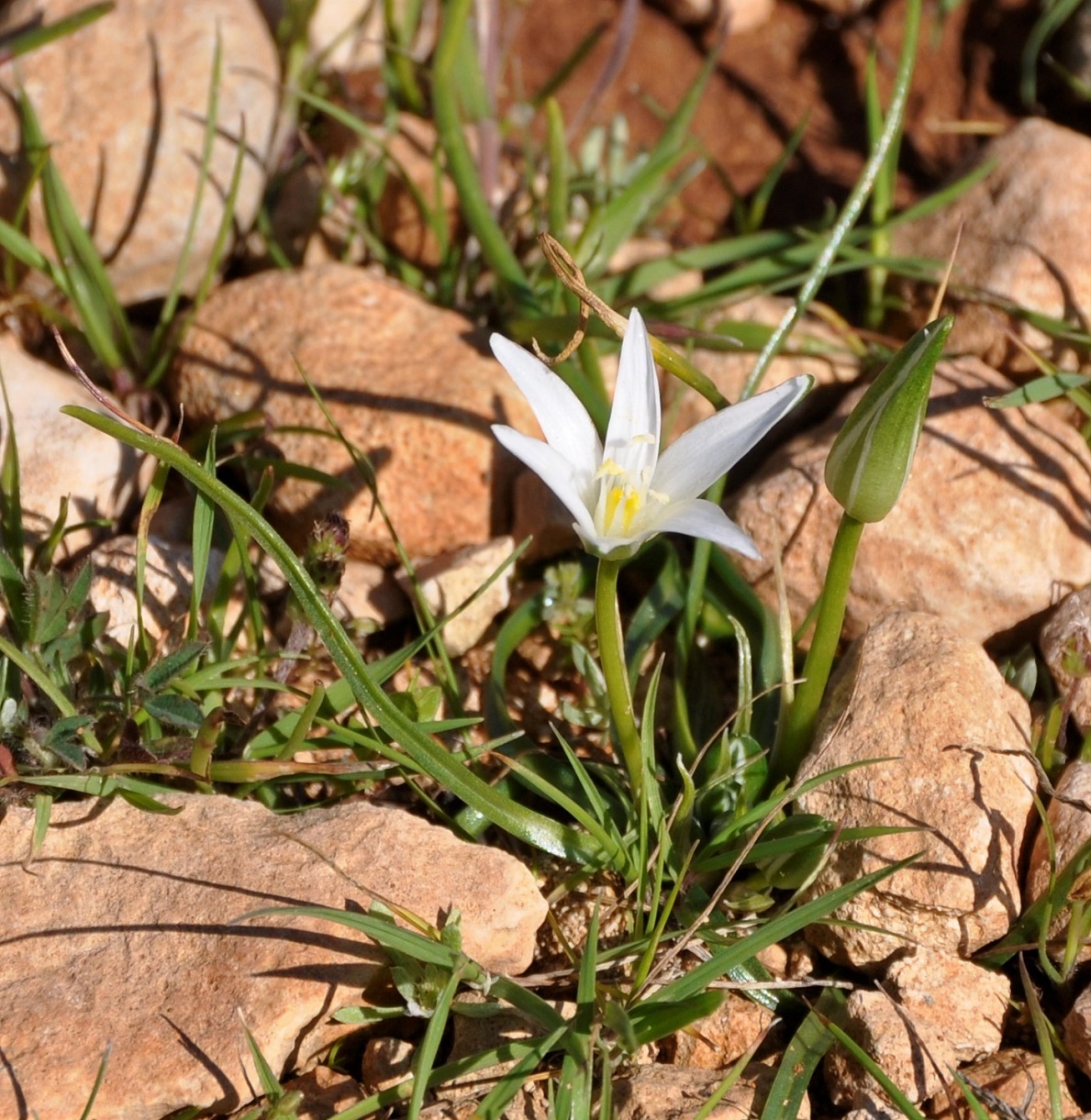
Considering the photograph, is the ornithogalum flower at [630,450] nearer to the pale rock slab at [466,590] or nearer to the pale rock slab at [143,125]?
the pale rock slab at [466,590]

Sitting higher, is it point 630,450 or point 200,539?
point 630,450

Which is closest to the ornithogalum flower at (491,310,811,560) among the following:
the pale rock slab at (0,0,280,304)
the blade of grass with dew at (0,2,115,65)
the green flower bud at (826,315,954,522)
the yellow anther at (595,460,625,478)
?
the yellow anther at (595,460,625,478)

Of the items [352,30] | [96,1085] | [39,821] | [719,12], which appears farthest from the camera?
[719,12]

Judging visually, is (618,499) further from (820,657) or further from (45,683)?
(45,683)

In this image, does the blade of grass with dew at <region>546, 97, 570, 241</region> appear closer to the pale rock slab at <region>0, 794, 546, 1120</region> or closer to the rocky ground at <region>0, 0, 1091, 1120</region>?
the rocky ground at <region>0, 0, 1091, 1120</region>

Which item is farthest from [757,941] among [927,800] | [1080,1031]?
[1080,1031]

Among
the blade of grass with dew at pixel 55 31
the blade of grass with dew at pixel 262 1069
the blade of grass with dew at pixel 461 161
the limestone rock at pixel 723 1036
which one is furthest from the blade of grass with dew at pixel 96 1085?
the blade of grass with dew at pixel 55 31

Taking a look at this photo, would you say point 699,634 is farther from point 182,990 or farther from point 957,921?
point 182,990
